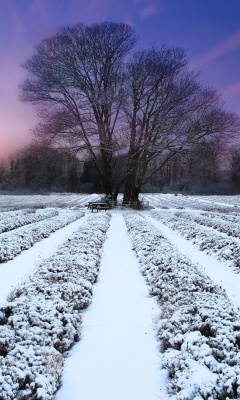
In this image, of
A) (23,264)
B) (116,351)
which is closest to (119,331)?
(116,351)

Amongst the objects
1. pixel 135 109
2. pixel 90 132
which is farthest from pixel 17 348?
pixel 135 109

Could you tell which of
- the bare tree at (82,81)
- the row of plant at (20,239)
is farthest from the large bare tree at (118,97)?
the row of plant at (20,239)

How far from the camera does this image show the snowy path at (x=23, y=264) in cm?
765

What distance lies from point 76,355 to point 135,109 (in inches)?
1127

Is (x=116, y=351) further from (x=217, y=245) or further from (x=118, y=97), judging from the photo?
(x=118, y=97)

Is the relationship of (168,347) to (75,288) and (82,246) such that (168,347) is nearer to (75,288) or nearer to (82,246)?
(75,288)

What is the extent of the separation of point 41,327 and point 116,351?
46.0 inches

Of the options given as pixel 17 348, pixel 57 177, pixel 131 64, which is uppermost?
pixel 131 64

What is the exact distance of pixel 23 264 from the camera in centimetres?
958

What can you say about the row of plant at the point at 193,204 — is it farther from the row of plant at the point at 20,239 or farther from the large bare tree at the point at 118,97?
the row of plant at the point at 20,239

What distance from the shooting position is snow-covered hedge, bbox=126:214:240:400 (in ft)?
11.5

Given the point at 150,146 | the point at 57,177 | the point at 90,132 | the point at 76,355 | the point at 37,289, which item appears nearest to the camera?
the point at 76,355

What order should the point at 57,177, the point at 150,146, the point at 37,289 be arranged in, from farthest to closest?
the point at 57,177, the point at 150,146, the point at 37,289

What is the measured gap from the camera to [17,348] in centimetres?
402
